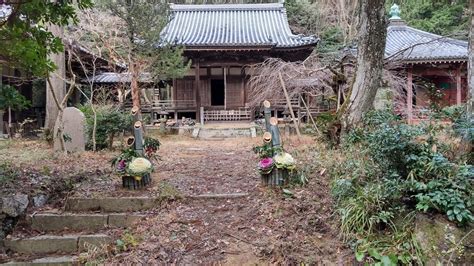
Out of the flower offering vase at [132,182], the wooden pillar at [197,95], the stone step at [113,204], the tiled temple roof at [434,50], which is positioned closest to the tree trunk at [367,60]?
the flower offering vase at [132,182]

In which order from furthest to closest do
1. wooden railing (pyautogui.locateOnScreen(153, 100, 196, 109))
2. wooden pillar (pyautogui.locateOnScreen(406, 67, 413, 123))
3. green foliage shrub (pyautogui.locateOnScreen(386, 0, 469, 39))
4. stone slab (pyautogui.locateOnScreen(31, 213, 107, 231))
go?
green foliage shrub (pyautogui.locateOnScreen(386, 0, 469, 39)), wooden railing (pyautogui.locateOnScreen(153, 100, 196, 109)), wooden pillar (pyautogui.locateOnScreen(406, 67, 413, 123)), stone slab (pyautogui.locateOnScreen(31, 213, 107, 231))

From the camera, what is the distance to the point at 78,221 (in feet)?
14.6

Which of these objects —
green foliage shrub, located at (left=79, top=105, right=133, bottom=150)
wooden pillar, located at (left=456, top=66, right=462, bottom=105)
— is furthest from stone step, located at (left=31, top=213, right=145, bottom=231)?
wooden pillar, located at (left=456, top=66, right=462, bottom=105)

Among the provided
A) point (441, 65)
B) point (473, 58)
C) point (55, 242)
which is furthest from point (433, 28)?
point (55, 242)

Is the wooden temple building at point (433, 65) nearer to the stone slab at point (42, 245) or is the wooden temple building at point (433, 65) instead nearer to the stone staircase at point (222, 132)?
the stone staircase at point (222, 132)

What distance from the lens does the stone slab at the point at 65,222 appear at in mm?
4422

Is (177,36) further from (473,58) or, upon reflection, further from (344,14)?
(473,58)

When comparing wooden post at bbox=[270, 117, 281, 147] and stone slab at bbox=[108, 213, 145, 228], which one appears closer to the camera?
stone slab at bbox=[108, 213, 145, 228]

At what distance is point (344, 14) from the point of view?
2688 cm

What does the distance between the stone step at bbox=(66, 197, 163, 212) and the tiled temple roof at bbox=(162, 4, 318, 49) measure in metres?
12.4

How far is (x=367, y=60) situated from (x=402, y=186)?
13.2 ft

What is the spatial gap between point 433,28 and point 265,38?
1266 cm

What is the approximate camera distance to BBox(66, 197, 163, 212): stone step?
15.7 feet

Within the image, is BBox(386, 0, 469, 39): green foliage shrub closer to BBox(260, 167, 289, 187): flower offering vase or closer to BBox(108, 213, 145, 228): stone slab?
BBox(260, 167, 289, 187): flower offering vase
